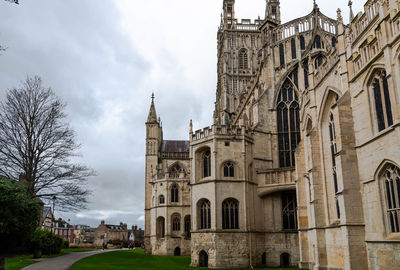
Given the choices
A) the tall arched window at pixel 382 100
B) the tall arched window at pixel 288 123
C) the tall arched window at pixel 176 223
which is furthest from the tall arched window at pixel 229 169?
the tall arched window at pixel 176 223

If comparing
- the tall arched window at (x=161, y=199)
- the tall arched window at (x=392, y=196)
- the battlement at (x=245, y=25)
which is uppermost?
the battlement at (x=245, y=25)

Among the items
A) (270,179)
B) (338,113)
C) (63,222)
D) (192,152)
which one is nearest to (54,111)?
(192,152)

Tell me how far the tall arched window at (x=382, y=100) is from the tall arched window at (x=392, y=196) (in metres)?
1.82

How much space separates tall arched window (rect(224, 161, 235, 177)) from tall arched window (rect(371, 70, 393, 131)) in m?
15.0

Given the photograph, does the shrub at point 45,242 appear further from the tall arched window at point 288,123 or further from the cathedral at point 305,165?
the tall arched window at point 288,123

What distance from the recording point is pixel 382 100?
13.7m

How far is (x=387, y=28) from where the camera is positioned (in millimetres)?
13062

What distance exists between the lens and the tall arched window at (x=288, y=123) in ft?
100

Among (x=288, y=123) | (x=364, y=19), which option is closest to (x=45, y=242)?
(x=288, y=123)

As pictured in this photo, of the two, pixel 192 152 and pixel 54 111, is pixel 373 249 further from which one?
pixel 54 111

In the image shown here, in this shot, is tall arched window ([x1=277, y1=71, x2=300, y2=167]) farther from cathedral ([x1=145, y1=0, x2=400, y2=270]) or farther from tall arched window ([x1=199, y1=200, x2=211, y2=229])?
tall arched window ([x1=199, y1=200, x2=211, y2=229])

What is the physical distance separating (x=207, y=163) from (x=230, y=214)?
472 centimetres

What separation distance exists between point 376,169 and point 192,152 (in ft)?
58.9

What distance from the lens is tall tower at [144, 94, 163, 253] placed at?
5069cm
